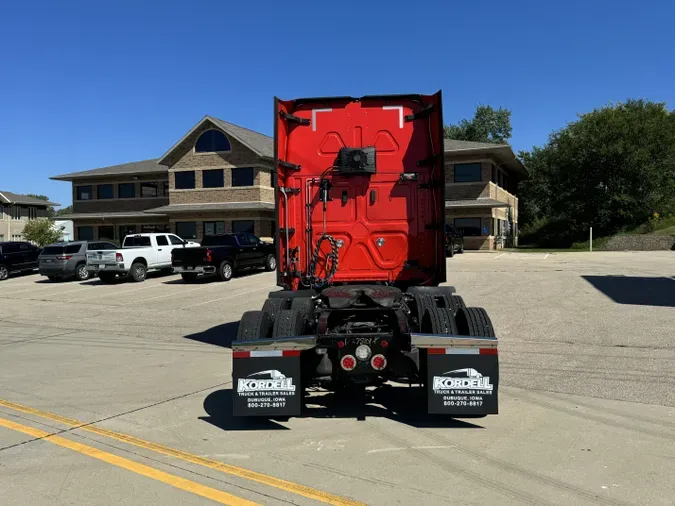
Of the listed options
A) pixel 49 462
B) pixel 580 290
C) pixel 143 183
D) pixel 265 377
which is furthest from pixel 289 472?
pixel 143 183

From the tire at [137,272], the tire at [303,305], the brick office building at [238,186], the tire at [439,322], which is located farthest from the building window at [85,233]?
the tire at [439,322]

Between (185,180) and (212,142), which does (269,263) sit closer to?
(212,142)

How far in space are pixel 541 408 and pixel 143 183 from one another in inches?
1522

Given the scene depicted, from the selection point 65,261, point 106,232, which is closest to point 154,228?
point 106,232

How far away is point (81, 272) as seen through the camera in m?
22.9

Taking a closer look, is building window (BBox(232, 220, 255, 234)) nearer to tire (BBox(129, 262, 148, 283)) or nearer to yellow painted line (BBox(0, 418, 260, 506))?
tire (BBox(129, 262, 148, 283))

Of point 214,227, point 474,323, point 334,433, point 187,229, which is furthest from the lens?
point 187,229

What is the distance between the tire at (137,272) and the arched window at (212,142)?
49.9 feet

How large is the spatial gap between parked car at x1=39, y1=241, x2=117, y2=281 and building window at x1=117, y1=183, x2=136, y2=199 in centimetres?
1786

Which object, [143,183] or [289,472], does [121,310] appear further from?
[143,183]

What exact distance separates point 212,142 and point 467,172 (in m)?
16.9

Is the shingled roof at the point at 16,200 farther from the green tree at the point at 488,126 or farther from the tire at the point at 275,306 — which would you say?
the tire at the point at 275,306

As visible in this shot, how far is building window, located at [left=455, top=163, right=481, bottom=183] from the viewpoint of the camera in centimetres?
3578

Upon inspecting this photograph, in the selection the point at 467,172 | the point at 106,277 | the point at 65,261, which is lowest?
the point at 106,277
